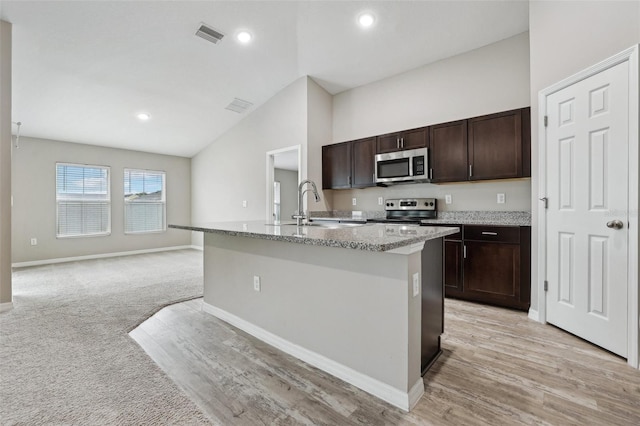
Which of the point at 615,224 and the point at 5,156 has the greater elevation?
the point at 5,156

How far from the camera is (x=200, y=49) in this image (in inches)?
143

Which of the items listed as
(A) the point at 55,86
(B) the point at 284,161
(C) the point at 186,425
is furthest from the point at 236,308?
(B) the point at 284,161

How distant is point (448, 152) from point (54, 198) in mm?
6750

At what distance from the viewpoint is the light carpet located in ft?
4.89

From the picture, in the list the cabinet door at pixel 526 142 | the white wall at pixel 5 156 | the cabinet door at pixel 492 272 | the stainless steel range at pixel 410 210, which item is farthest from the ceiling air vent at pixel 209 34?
the cabinet door at pixel 492 272

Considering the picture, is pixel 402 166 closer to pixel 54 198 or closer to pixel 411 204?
pixel 411 204

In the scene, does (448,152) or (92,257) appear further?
(92,257)

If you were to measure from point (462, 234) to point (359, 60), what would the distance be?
8.63 feet

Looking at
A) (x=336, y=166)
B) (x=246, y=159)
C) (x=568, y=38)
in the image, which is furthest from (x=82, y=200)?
(x=568, y=38)

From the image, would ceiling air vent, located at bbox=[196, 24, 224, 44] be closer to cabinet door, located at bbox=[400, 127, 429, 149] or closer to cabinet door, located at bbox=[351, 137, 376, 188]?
cabinet door, located at bbox=[351, 137, 376, 188]

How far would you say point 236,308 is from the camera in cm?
258

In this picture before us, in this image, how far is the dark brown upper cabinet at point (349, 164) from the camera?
4219 millimetres

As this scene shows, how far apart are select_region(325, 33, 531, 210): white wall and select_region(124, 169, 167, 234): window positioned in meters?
4.58

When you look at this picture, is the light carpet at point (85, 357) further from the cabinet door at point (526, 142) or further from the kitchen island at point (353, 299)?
the cabinet door at point (526, 142)
